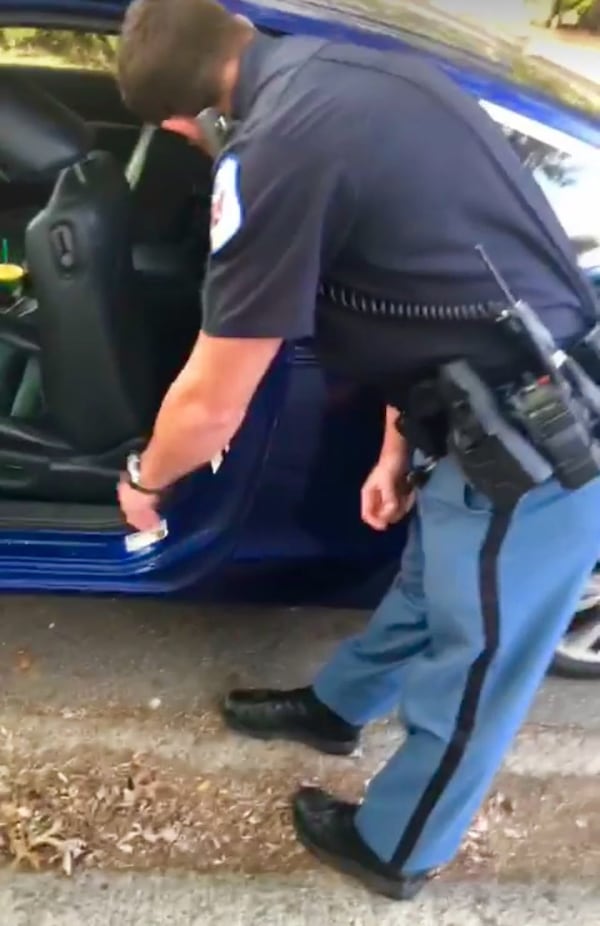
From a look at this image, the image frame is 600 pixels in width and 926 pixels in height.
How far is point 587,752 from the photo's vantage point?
92.0 inches

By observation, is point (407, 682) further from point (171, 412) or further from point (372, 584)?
point (171, 412)

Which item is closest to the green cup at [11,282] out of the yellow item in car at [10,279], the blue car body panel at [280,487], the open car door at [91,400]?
the yellow item in car at [10,279]

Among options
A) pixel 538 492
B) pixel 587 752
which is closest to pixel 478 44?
pixel 538 492

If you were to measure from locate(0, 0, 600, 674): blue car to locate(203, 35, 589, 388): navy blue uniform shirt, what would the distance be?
0.43 meters

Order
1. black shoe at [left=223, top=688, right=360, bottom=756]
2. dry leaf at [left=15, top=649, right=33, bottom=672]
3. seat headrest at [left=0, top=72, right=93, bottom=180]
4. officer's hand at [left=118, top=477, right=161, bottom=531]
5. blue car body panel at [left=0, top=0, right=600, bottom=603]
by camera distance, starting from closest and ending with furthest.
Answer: officer's hand at [left=118, top=477, right=161, bottom=531] < blue car body panel at [left=0, top=0, right=600, bottom=603] < seat headrest at [left=0, top=72, right=93, bottom=180] < black shoe at [left=223, top=688, right=360, bottom=756] < dry leaf at [left=15, top=649, right=33, bottom=672]

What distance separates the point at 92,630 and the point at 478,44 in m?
1.34

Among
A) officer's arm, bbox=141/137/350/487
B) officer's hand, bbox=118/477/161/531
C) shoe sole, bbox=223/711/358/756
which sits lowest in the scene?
shoe sole, bbox=223/711/358/756

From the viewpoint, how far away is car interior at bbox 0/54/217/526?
1.97 metres

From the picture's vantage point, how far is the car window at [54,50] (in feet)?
7.58

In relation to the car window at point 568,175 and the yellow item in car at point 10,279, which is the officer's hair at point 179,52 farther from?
the yellow item in car at point 10,279

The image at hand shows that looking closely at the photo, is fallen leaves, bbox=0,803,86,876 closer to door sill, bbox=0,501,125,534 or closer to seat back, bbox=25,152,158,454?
door sill, bbox=0,501,125,534

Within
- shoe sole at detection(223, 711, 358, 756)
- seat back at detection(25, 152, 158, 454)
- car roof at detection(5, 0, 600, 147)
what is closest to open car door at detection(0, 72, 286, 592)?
seat back at detection(25, 152, 158, 454)

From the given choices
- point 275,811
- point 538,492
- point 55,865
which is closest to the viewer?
point 538,492

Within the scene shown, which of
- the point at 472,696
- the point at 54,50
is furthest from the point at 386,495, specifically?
the point at 54,50
